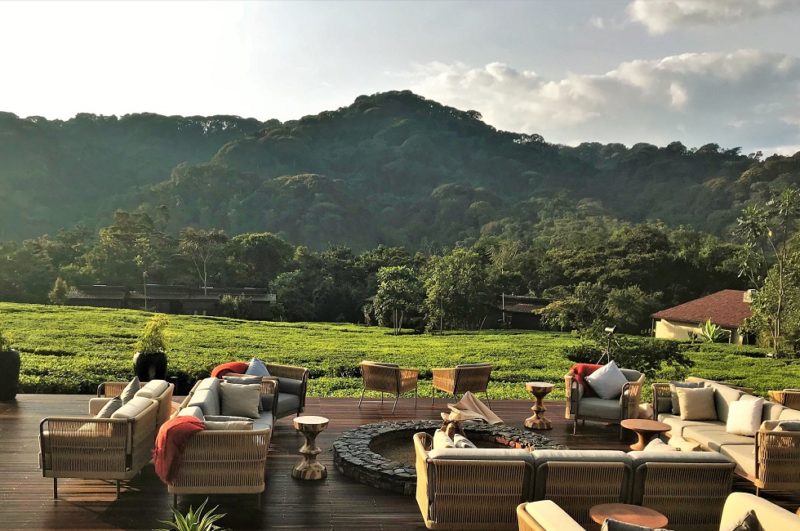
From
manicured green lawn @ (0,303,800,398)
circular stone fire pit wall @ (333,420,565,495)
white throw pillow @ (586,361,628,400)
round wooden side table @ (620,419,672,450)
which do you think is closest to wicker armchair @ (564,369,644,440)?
white throw pillow @ (586,361,628,400)

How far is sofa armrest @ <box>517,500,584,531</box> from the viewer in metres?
3.03

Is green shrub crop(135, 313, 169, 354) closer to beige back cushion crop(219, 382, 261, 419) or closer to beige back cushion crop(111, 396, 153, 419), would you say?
beige back cushion crop(219, 382, 261, 419)

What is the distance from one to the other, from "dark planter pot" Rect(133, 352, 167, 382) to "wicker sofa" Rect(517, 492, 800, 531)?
6.13 metres

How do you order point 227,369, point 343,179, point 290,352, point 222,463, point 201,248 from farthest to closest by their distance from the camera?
point 343,179, point 201,248, point 290,352, point 227,369, point 222,463

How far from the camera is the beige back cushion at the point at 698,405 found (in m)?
6.61

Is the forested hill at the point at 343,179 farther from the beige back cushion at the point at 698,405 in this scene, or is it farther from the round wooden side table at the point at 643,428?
the round wooden side table at the point at 643,428

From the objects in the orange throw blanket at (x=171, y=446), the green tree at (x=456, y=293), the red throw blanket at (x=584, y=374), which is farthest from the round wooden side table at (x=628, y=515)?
the green tree at (x=456, y=293)

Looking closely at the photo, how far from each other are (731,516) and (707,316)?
27550 mm

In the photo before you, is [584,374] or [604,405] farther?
[584,374]

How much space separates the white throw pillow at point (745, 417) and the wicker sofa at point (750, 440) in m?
0.06

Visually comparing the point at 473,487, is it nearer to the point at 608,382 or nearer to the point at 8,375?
the point at 608,382

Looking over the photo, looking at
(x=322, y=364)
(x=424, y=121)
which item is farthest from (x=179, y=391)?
(x=424, y=121)

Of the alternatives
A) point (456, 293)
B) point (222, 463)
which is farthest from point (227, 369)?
point (456, 293)

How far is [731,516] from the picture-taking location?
3.37 meters
